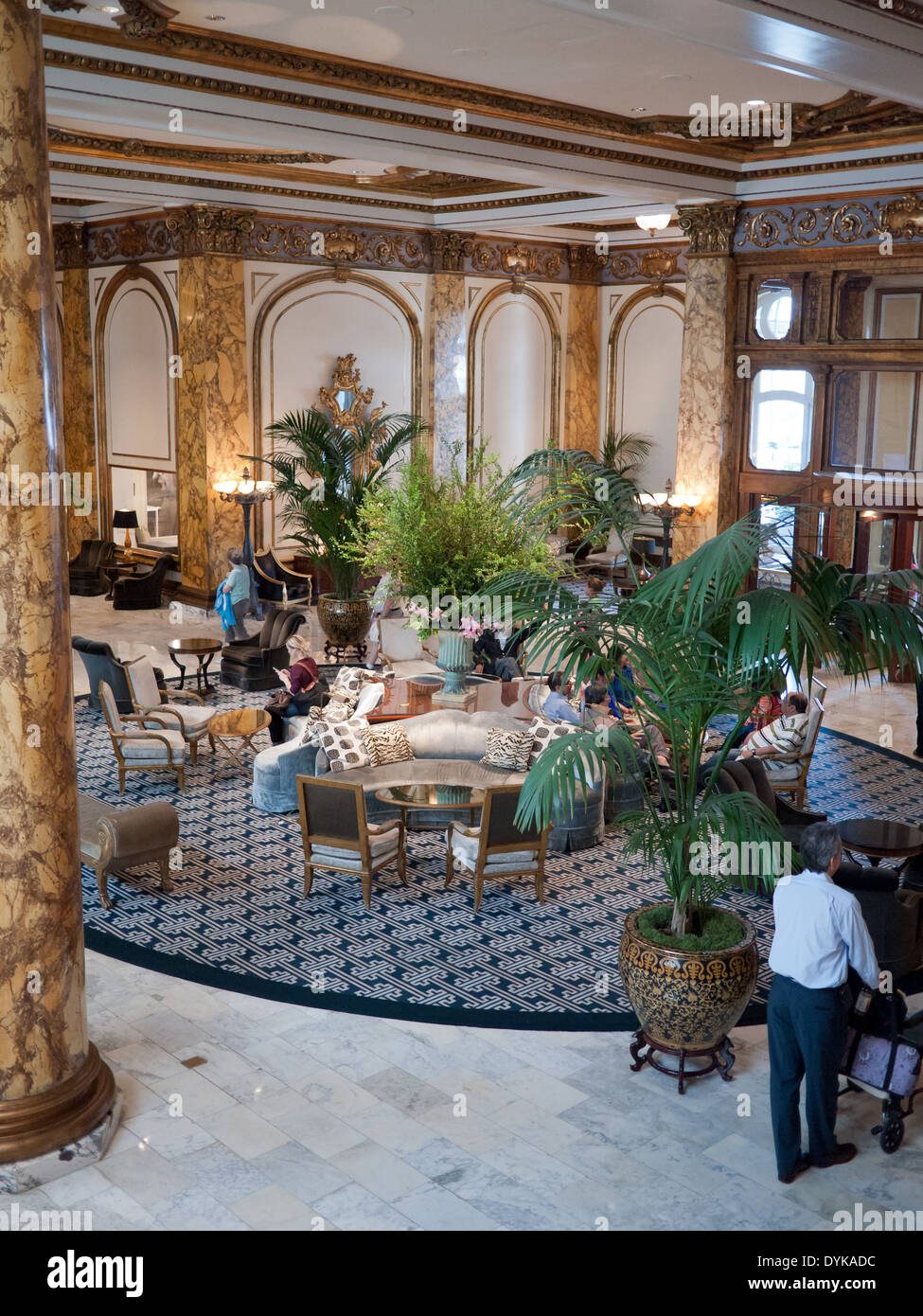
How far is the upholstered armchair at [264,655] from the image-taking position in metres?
12.8

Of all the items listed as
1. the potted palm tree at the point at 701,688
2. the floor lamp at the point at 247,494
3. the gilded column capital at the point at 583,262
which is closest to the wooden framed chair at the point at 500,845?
the potted palm tree at the point at 701,688

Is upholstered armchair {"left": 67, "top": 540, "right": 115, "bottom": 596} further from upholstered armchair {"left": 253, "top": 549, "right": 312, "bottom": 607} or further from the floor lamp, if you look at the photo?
the floor lamp

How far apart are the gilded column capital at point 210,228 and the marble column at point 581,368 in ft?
20.2

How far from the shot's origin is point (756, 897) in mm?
8227

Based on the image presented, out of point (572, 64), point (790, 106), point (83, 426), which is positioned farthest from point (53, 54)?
point (83, 426)

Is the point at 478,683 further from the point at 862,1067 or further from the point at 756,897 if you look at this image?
the point at 862,1067

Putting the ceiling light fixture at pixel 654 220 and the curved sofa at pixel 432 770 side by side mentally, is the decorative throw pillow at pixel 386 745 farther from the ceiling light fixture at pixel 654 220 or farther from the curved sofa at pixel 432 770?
the ceiling light fixture at pixel 654 220

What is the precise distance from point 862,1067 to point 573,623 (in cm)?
223

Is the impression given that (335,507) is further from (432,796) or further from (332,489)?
(432,796)

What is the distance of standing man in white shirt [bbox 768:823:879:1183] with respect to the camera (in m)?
4.92

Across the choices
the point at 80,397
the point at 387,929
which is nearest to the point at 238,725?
the point at 387,929

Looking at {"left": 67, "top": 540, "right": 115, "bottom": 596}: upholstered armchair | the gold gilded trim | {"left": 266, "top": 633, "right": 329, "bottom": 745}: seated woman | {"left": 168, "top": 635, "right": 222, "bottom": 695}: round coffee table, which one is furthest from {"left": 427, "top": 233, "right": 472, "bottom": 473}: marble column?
{"left": 266, "top": 633, "right": 329, "bottom": 745}: seated woman

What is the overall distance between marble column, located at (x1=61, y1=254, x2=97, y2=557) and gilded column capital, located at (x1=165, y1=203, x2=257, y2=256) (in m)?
3.03
